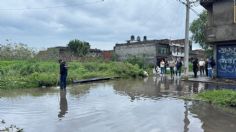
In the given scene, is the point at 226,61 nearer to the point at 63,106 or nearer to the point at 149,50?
the point at 63,106

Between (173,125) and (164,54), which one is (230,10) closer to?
(173,125)

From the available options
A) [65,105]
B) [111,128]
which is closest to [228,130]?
[111,128]

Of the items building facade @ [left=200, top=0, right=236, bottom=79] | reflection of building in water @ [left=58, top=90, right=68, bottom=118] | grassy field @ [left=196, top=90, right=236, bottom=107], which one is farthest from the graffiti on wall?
reflection of building in water @ [left=58, top=90, right=68, bottom=118]

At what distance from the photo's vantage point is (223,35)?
91.8ft

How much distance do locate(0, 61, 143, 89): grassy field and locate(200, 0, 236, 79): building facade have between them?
897 centimetres

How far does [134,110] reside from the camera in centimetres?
1345

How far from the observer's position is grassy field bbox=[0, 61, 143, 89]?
2271 cm

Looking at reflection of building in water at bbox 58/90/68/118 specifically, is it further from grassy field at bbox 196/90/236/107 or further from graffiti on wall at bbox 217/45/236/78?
graffiti on wall at bbox 217/45/236/78

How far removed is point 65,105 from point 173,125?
5.35 m

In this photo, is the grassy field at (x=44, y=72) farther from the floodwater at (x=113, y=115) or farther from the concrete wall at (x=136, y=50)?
the concrete wall at (x=136, y=50)

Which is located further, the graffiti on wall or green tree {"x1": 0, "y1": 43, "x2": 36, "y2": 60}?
green tree {"x1": 0, "y1": 43, "x2": 36, "y2": 60}

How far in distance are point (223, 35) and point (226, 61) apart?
2372 millimetres

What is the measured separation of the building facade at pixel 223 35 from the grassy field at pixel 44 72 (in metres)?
8.97

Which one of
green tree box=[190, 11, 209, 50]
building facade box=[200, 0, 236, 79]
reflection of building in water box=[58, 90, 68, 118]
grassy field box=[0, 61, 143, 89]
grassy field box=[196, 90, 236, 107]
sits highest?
green tree box=[190, 11, 209, 50]
